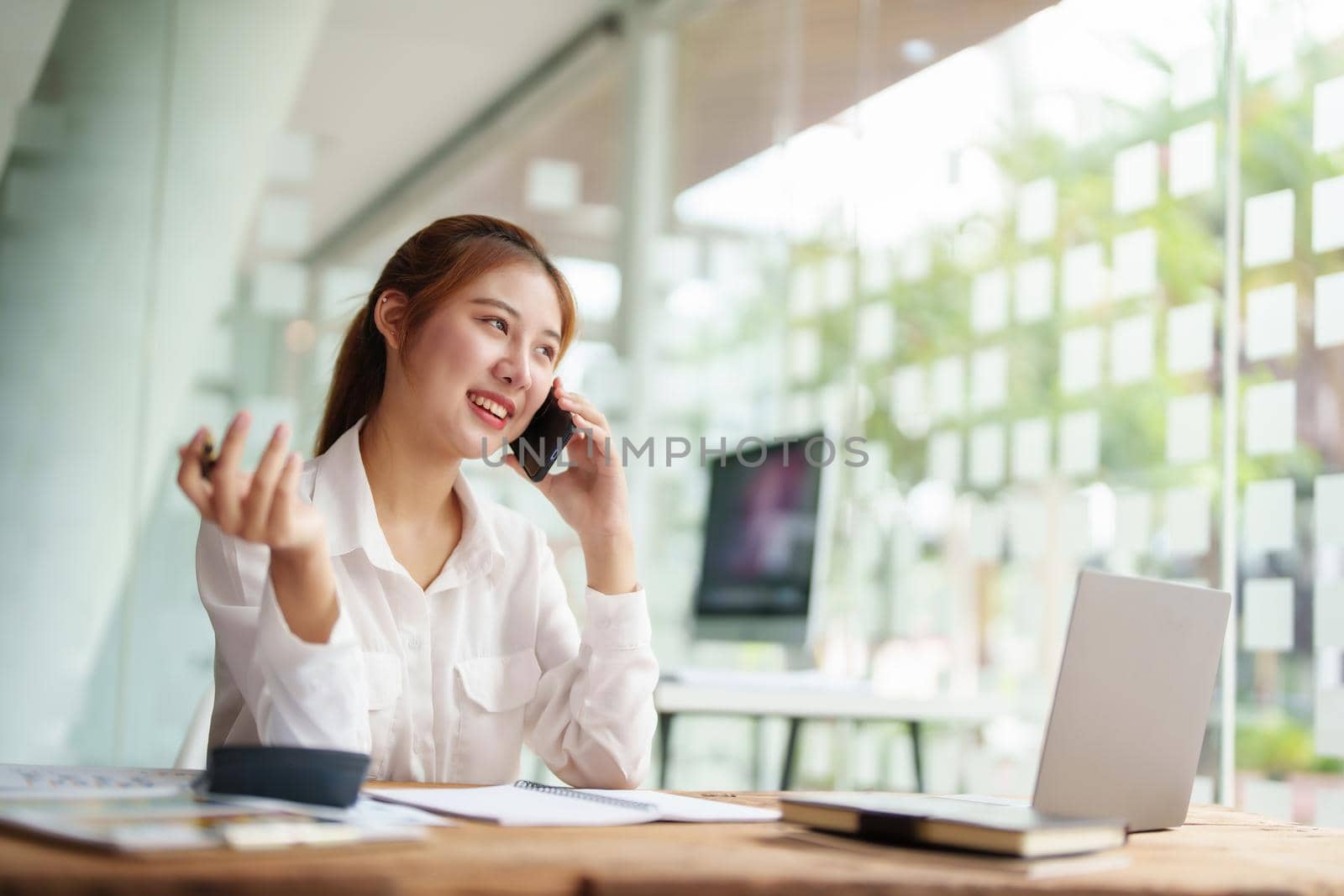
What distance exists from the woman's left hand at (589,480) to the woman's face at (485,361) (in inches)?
2.7

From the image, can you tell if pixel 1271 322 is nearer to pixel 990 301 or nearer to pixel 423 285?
pixel 990 301

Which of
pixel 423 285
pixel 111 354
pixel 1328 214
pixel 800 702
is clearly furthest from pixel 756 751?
pixel 423 285

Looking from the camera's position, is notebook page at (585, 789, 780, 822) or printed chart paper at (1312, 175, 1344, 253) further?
Result: printed chart paper at (1312, 175, 1344, 253)

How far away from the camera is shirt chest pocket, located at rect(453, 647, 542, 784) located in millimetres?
1643

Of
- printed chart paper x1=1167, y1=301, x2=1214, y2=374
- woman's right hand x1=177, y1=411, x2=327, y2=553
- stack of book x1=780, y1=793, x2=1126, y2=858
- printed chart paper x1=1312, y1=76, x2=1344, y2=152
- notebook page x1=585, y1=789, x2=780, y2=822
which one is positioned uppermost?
printed chart paper x1=1312, y1=76, x2=1344, y2=152

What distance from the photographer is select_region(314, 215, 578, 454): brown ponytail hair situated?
1.77m

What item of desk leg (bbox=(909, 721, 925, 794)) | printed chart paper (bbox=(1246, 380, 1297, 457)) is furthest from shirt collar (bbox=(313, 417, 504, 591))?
desk leg (bbox=(909, 721, 925, 794))

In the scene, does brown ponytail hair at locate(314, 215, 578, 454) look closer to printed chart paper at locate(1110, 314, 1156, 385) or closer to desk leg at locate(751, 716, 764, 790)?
printed chart paper at locate(1110, 314, 1156, 385)

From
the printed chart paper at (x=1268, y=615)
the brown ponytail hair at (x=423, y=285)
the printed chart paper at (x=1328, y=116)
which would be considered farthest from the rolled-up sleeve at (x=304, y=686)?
the printed chart paper at (x=1328, y=116)

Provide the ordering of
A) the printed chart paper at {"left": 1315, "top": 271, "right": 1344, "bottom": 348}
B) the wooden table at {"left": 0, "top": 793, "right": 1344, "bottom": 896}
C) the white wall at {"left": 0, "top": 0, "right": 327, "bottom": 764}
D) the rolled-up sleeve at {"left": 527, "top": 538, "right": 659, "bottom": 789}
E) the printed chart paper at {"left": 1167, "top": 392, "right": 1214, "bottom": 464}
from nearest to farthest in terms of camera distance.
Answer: the wooden table at {"left": 0, "top": 793, "right": 1344, "bottom": 896}, the rolled-up sleeve at {"left": 527, "top": 538, "right": 659, "bottom": 789}, the printed chart paper at {"left": 1315, "top": 271, "right": 1344, "bottom": 348}, the printed chart paper at {"left": 1167, "top": 392, "right": 1214, "bottom": 464}, the white wall at {"left": 0, "top": 0, "right": 327, "bottom": 764}

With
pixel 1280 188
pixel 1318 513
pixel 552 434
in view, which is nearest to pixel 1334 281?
pixel 1280 188

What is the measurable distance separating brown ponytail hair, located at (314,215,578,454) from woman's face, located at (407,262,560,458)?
0.08 ft

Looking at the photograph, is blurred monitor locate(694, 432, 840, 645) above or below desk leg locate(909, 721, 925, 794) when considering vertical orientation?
above

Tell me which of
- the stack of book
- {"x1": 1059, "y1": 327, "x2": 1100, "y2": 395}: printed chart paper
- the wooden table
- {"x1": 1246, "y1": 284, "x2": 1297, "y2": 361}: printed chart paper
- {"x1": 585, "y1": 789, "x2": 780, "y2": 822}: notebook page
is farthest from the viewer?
{"x1": 1059, "y1": 327, "x2": 1100, "y2": 395}: printed chart paper
